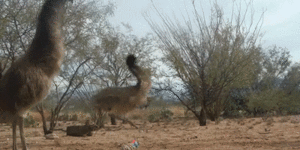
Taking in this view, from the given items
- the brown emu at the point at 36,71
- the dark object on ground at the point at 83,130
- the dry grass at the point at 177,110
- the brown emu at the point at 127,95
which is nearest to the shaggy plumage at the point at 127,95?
the brown emu at the point at 127,95

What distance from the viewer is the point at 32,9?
582 cm

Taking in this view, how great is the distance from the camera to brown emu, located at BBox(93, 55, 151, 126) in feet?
12.7

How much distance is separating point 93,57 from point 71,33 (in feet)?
3.37

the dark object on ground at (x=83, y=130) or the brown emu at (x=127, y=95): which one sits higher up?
the brown emu at (x=127, y=95)

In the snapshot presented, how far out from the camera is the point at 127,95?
3846mm

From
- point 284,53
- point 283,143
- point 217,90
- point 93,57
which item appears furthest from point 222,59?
point 284,53

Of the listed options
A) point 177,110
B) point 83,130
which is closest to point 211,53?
point 83,130

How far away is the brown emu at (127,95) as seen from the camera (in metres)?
3.87

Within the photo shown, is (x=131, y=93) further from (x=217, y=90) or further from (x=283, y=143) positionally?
(x=217, y=90)

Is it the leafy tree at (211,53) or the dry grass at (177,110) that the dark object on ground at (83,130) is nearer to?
the leafy tree at (211,53)

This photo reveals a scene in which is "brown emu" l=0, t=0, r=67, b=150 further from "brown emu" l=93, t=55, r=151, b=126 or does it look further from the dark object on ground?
the dark object on ground

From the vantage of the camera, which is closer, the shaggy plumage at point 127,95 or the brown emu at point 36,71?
the brown emu at point 36,71

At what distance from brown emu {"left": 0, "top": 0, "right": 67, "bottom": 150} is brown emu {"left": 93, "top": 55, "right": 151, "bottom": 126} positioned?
1.02 meters

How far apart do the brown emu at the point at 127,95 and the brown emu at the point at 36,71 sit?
3.36ft
